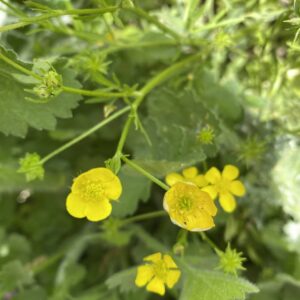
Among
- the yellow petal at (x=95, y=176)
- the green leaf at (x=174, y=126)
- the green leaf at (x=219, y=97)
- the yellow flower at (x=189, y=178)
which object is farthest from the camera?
the green leaf at (x=219, y=97)

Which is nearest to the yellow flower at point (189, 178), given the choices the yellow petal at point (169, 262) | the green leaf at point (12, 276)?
the yellow petal at point (169, 262)

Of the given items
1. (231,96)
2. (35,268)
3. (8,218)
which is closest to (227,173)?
(231,96)

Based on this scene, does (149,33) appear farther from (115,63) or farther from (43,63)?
(43,63)

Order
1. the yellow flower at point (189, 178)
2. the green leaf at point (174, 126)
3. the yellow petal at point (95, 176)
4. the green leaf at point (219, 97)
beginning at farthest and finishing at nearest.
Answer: the green leaf at point (219, 97)
the green leaf at point (174, 126)
the yellow flower at point (189, 178)
the yellow petal at point (95, 176)

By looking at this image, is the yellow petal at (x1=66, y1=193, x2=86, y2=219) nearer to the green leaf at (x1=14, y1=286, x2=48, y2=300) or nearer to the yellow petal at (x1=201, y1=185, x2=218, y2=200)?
the yellow petal at (x1=201, y1=185, x2=218, y2=200)

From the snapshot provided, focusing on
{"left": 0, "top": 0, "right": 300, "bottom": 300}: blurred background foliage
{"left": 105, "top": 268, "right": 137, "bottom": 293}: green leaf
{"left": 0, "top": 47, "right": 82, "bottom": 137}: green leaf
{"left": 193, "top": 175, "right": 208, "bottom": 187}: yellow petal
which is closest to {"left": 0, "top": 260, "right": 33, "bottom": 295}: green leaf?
{"left": 0, "top": 0, "right": 300, "bottom": 300}: blurred background foliage

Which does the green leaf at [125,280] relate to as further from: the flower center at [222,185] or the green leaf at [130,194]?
the flower center at [222,185]

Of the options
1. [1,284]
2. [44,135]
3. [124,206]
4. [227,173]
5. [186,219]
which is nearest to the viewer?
[186,219]
